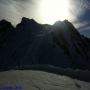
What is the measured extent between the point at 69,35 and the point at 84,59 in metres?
20.1

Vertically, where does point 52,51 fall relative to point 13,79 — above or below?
above

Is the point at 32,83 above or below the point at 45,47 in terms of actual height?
below

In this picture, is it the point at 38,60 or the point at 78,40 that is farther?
the point at 78,40

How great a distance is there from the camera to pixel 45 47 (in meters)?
147

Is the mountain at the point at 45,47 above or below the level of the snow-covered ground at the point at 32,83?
above

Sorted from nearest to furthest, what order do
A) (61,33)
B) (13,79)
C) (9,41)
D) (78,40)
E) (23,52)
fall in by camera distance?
(13,79), (23,52), (61,33), (78,40), (9,41)

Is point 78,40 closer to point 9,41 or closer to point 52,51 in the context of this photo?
point 52,51

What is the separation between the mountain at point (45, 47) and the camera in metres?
141

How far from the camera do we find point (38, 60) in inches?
5541

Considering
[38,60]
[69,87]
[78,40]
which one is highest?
[78,40]

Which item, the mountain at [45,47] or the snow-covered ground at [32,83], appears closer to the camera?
the snow-covered ground at [32,83]

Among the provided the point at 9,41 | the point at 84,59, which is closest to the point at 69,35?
the point at 84,59

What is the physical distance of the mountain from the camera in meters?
141

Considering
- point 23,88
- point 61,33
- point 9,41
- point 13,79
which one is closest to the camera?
point 23,88
